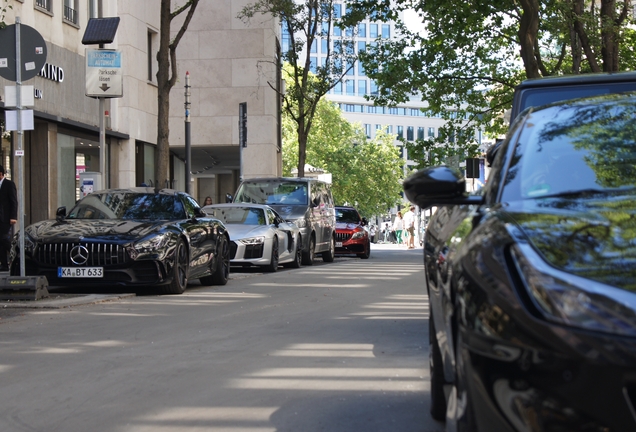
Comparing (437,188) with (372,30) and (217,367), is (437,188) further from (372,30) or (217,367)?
(372,30)

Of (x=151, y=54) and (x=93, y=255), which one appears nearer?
(x=93, y=255)

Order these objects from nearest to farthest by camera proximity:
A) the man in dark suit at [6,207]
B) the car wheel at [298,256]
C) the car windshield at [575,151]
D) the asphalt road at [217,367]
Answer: the car windshield at [575,151]
the asphalt road at [217,367]
the man in dark suit at [6,207]
the car wheel at [298,256]

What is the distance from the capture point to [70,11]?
86.8 feet

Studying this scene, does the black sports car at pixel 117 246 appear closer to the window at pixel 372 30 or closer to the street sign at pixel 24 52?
the street sign at pixel 24 52

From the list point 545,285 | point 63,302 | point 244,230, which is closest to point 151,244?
point 63,302

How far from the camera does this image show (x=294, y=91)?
41969 mm

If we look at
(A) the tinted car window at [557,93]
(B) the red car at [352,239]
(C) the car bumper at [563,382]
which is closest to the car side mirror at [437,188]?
(C) the car bumper at [563,382]

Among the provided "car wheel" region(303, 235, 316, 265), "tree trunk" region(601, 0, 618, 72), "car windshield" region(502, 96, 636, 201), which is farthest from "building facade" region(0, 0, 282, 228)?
"tree trunk" region(601, 0, 618, 72)

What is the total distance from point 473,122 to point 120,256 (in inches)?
1042

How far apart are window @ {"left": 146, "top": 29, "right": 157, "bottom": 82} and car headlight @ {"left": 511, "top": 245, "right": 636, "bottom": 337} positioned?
1314 inches

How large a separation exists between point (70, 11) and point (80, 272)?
50.4 ft

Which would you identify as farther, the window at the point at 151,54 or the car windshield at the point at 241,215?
the window at the point at 151,54

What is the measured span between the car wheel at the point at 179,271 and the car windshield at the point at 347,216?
1909 cm

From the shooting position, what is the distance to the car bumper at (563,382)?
7.47 ft
